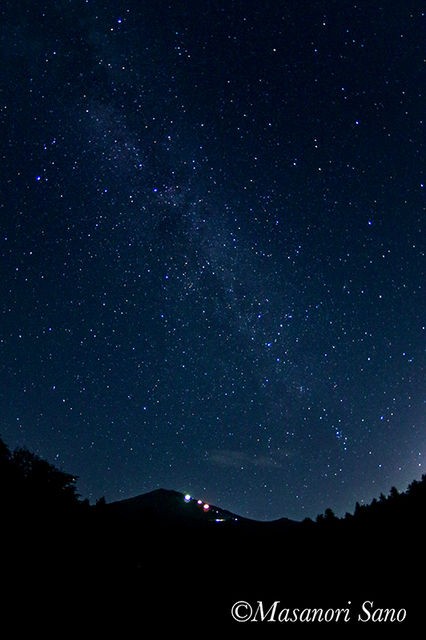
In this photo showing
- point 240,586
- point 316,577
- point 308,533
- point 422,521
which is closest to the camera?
point 240,586

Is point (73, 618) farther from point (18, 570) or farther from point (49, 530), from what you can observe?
point (49, 530)

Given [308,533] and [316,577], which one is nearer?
[316,577]

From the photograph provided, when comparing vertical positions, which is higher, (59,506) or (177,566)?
(59,506)

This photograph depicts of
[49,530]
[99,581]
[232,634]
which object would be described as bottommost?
[232,634]

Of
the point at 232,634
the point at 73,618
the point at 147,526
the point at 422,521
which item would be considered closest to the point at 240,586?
the point at 232,634

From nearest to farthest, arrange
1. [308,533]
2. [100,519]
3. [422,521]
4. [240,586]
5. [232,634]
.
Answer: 1. [232,634]
2. [240,586]
3. [100,519]
4. [422,521]
5. [308,533]

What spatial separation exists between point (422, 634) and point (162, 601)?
17.6ft

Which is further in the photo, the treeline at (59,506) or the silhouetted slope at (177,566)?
the treeline at (59,506)

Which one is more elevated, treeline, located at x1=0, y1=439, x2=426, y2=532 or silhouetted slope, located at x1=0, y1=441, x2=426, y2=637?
treeline, located at x1=0, y1=439, x2=426, y2=532

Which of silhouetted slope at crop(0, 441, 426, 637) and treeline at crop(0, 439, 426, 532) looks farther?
treeline at crop(0, 439, 426, 532)

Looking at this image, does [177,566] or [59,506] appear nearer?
[177,566]

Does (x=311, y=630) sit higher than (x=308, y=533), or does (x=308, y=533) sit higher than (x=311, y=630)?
(x=308, y=533)

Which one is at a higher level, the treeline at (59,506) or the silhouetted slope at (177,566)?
the treeline at (59,506)

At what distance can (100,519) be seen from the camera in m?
12.4
